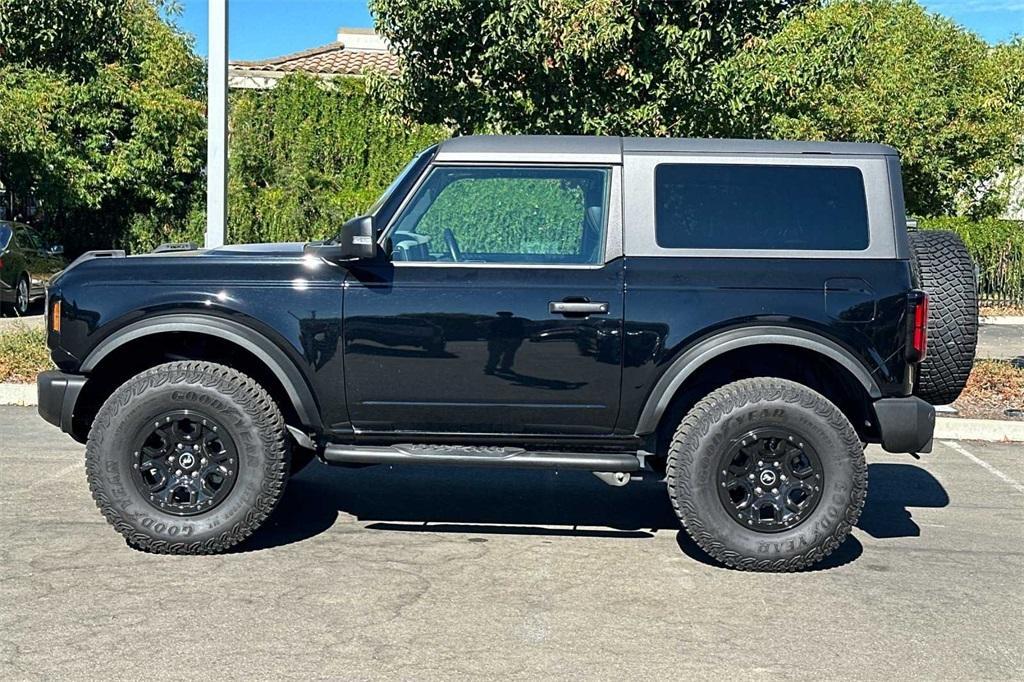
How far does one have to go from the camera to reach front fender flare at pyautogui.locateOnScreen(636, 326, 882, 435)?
542cm

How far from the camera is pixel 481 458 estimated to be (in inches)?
217

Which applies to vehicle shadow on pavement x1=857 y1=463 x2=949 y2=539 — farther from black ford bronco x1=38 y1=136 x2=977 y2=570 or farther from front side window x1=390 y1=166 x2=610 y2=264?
front side window x1=390 y1=166 x2=610 y2=264

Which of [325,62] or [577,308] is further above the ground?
[325,62]

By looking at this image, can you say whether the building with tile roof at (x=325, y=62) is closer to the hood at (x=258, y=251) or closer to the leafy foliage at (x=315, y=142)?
the leafy foliage at (x=315, y=142)

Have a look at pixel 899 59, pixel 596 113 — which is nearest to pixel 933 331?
pixel 596 113

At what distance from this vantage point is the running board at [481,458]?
5.51 meters

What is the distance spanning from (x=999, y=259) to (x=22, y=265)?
1492cm

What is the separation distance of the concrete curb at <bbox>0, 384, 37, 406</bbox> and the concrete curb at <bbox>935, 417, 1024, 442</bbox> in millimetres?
7431

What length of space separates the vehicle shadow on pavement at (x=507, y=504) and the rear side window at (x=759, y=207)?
1.31m

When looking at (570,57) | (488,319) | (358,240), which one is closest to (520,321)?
(488,319)

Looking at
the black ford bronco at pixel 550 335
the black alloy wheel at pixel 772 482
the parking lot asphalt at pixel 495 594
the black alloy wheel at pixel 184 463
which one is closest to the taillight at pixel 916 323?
the black ford bronco at pixel 550 335

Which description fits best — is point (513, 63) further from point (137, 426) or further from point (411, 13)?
point (137, 426)

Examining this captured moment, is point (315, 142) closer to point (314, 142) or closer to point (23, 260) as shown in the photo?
point (314, 142)

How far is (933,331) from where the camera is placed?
593cm
